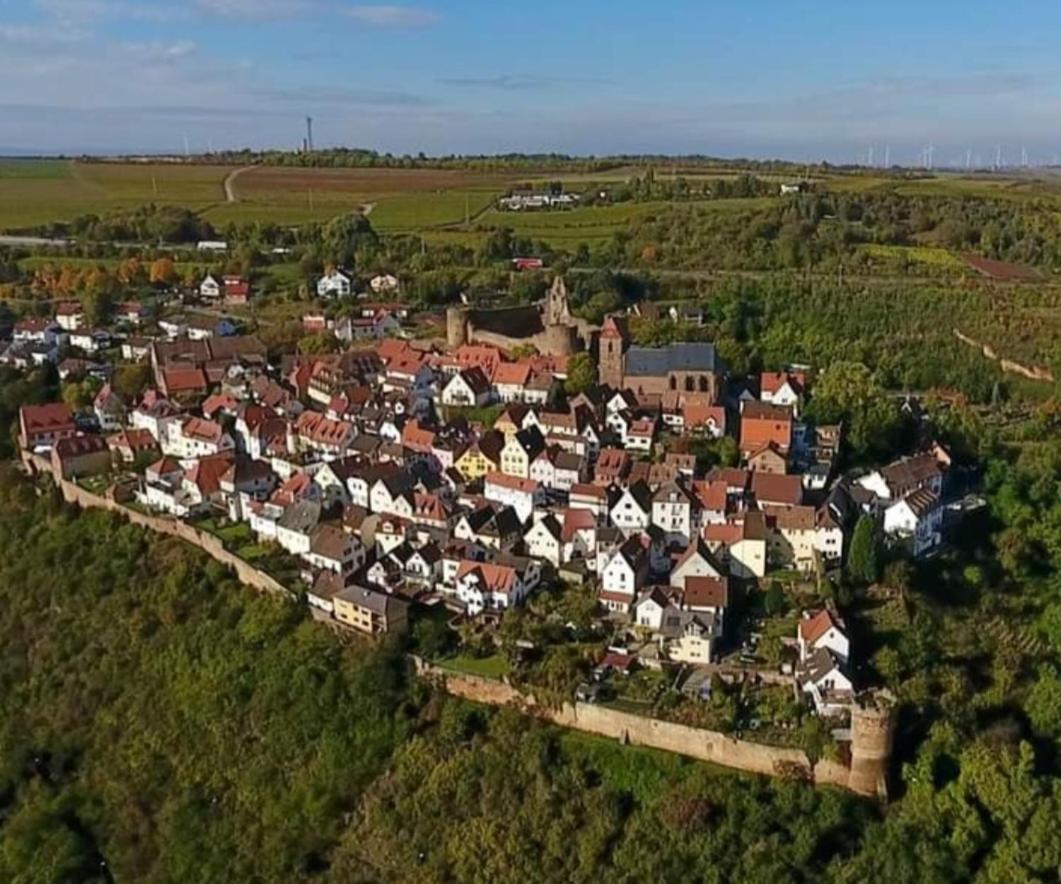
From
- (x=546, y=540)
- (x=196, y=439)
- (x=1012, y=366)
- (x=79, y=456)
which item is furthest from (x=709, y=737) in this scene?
(x=1012, y=366)

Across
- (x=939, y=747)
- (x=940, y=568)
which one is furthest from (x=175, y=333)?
(x=939, y=747)

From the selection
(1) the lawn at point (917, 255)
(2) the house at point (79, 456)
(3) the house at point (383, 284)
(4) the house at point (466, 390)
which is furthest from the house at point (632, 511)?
(1) the lawn at point (917, 255)

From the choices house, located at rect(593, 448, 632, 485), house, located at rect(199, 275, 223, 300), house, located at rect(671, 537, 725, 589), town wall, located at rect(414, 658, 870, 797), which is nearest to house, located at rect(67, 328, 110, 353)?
house, located at rect(199, 275, 223, 300)

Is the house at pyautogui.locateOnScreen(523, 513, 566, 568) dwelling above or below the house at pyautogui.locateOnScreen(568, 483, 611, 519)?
below

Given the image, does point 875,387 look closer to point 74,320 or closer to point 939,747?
point 939,747

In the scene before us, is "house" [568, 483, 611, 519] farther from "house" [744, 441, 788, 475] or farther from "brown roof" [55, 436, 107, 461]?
"brown roof" [55, 436, 107, 461]

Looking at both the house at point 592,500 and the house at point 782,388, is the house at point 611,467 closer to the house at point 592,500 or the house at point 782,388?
the house at point 592,500

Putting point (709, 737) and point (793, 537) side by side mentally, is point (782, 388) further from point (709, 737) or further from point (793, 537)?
point (709, 737)
